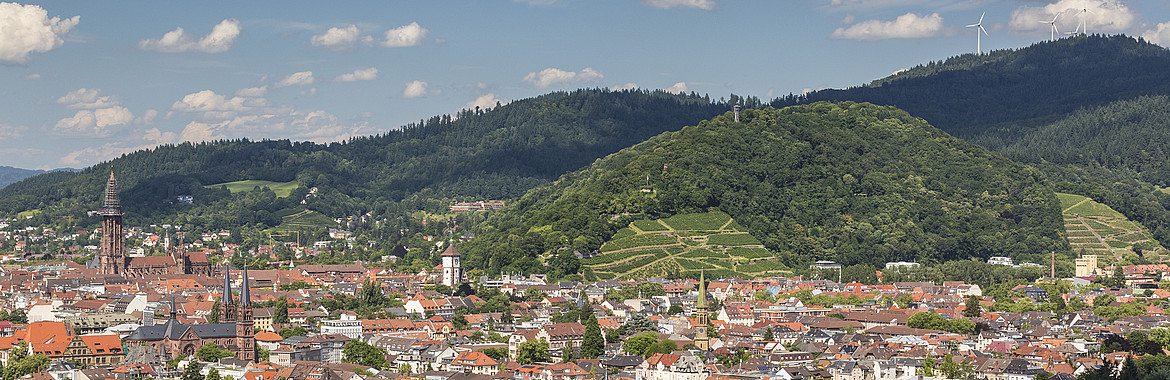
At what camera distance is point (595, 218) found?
14862 cm

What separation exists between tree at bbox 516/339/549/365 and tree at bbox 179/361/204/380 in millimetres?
17332

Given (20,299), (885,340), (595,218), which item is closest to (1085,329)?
(885,340)

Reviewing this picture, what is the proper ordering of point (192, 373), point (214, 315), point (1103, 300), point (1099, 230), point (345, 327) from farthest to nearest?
point (1099, 230), point (1103, 300), point (345, 327), point (214, 315), point (192, 373)

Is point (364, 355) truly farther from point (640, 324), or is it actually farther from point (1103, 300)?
point (1103, 300)

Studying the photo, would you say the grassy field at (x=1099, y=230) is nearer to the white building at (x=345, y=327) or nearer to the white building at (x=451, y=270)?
the white building at (x=451, y=270)

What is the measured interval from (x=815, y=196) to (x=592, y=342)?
254ft

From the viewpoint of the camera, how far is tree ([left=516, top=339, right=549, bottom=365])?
88.8 metres

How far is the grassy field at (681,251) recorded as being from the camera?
137250mm

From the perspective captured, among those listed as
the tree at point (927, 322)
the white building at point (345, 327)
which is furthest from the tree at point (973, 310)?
the white building at point (345, 327)

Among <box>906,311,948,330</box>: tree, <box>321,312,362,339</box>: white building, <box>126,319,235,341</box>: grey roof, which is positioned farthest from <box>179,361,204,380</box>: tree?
<box>906,311,948,330</box>: tree

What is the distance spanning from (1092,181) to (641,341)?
116m

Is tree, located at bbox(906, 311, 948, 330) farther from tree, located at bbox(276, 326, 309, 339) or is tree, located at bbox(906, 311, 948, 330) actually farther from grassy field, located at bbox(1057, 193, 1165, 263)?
grassy field, located at bbox(1057, 193, 1165, 263)

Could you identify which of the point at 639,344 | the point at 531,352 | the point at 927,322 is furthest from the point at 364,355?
the point at 927,322

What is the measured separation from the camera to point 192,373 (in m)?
81.9
